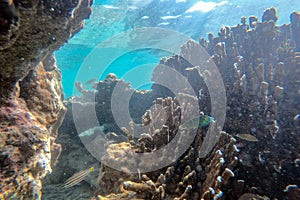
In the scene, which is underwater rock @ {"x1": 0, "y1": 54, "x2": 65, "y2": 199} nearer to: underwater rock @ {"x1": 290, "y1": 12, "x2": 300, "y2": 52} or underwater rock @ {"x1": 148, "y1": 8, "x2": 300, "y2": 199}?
underwater rock @ {"x1": 148, "y1": 8, "x2": 300, "y2": 199}

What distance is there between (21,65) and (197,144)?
2.77 m

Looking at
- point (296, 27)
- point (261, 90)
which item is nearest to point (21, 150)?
point (261, 90)

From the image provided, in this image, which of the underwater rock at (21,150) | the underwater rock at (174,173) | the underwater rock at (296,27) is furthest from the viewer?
the underwater rock at (296,27)

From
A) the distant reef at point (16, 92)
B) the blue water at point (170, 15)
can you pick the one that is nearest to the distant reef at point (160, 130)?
the distant reef at point (16, 92)

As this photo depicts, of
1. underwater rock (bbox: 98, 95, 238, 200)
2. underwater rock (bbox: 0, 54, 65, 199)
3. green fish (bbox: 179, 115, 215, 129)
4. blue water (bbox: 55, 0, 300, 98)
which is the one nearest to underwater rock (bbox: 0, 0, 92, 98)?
underwater rock (bbox: 0, 54, 65, 199)

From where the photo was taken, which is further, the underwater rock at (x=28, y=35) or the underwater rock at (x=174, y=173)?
the underwater rock at (x=174, y=173)

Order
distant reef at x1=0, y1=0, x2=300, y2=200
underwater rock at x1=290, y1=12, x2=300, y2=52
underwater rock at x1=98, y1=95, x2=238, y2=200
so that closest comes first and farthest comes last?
distant reef at x1=0, y1=0, x2=300, y2=200, underwater rock at x1=98, y1=95, x2=238, y2=200, underwater rock at x1=290, y1=12, x2=300, y2=52

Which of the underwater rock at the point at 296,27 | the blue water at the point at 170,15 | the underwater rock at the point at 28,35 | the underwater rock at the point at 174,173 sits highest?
the blue water at the point at 170,15

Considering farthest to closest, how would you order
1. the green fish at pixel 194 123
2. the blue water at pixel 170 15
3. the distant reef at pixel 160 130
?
the blue water at pixel 170 15 < the green fish at pixel 194 123 < the distant reef at pixel 160 130

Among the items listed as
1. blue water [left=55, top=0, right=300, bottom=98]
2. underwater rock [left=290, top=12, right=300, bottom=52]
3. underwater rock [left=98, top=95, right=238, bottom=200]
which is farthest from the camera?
blue water [left=55, top=0, right=300, bottom=98]

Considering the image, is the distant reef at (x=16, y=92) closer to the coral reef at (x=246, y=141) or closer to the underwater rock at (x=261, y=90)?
the coral reef at (x=246, y=141)

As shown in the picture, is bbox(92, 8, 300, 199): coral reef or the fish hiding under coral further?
the fish hiding under coral

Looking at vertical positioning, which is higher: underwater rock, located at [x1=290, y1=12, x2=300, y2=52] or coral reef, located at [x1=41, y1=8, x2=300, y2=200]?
underwater rock, located at [x1=290, y1=12, x2=300, y2=52]

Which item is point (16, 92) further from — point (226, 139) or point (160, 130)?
point (226, 139)
